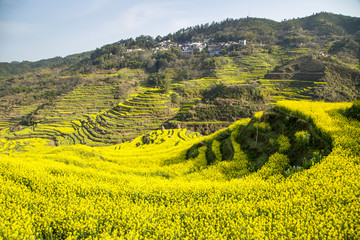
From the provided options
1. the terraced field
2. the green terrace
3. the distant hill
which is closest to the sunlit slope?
the distant hill

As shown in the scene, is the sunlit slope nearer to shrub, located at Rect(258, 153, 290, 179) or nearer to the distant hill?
shrub, located at Rect(258, 153, 290, 179)

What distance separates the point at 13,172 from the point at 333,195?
12861mm

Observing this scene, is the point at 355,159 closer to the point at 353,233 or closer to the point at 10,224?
the point at 353,233

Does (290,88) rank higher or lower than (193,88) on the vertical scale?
lower

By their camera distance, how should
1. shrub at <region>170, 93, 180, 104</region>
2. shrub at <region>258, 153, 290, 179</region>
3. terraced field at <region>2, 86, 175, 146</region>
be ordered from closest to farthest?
shrub at <region>258, 153, 290, 179</region>
terraced field at <region>2, 86, 175, 146</region>
shrub at <region>170, 93, 180, 104</region>

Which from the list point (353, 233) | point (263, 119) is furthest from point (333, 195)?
point (263, 119)

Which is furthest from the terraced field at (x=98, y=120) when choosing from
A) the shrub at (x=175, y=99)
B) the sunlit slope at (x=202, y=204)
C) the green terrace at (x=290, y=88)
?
the sunlit slope at (x=202, y=204)

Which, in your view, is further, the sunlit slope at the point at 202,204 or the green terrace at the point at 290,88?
the green terrace at the point at 290,88

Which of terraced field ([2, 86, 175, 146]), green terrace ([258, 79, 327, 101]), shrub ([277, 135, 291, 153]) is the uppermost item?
green terrace ([258, 79, 327, 101])

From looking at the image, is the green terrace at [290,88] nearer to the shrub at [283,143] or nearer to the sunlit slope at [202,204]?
the shrub at [283,143]

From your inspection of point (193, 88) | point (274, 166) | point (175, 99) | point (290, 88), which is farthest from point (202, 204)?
point (193, 88)

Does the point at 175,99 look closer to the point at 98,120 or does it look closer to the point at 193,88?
the point at 193,88

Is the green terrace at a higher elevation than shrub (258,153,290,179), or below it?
higher

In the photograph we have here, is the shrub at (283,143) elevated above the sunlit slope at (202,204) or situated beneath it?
elevated above
